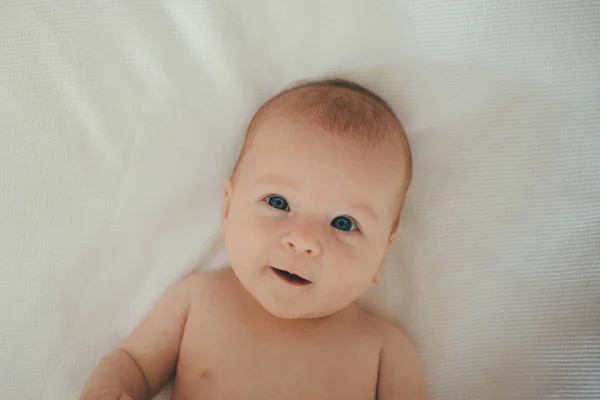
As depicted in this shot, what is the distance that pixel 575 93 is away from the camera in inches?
50.6

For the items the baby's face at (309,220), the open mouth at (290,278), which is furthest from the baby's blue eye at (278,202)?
the open mouth at (290,278)

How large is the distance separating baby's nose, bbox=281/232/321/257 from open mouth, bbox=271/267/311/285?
53 millimetres

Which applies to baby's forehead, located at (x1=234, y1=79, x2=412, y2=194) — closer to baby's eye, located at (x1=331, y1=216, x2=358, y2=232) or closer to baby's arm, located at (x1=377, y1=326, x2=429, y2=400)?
baby's eye, located at (x1=331, y1=216, x2=358, y2=232)

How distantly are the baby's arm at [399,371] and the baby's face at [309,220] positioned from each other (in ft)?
0.46

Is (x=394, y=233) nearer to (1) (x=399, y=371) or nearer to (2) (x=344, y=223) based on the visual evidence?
(2) (x=344, y=223)

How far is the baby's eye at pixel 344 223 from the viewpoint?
3.76 ft

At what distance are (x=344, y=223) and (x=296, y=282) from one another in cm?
13

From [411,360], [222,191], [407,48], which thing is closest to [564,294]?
[411,360]

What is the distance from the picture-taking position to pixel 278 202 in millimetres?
1155

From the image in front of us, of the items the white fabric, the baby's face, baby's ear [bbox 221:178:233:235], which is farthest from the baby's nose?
the white fabric

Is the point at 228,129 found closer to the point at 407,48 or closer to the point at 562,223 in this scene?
the point at 407,48

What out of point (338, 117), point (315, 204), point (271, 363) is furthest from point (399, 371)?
point (338, 117)

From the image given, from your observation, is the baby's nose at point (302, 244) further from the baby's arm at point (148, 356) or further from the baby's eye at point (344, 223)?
the baby's arm at point (148, 356)

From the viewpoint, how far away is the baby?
1.11 metres
